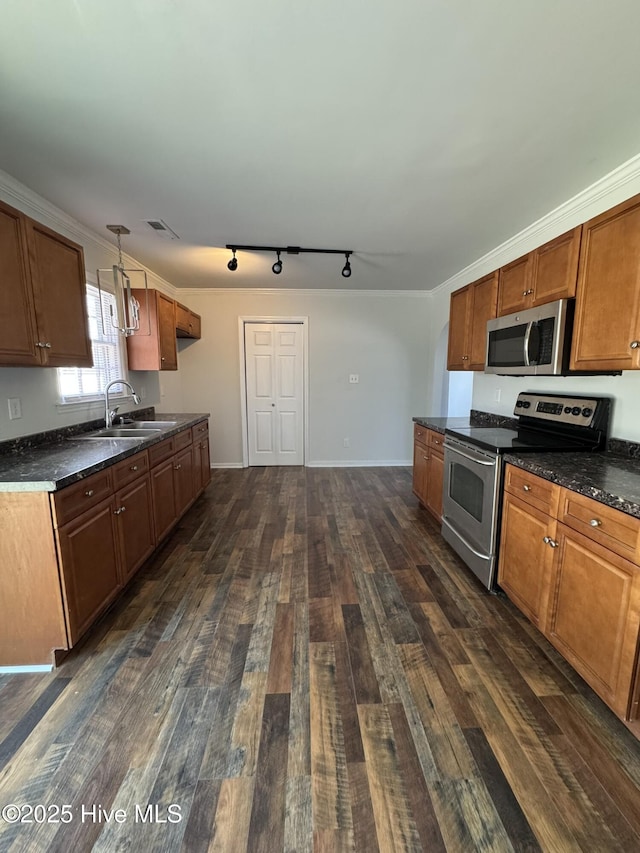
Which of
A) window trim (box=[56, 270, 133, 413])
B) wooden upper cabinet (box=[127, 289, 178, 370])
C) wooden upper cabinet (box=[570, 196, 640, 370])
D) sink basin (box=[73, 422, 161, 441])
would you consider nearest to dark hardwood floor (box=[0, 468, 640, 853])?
sink basin (box=[73, 422, 161, 441])

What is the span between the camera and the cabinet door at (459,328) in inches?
124

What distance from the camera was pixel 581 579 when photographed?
1495 mm

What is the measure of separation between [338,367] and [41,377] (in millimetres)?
3409

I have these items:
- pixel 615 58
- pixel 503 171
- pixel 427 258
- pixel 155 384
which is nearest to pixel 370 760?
pixel 615 58

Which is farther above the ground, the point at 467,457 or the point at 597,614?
the point at 467,457

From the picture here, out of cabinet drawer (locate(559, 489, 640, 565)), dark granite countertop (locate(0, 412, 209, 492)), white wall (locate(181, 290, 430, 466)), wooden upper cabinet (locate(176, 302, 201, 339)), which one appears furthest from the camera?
white wall (locate(181, 290, 430, 466))

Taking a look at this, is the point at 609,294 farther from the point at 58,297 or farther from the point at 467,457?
the point at 58,297

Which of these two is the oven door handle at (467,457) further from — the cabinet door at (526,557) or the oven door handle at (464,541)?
the oven door handle at (464,541)

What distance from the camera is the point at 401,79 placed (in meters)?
1.33

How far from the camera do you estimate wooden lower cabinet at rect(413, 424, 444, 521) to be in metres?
3.06

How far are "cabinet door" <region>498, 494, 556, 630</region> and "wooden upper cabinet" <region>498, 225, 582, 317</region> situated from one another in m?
1.28

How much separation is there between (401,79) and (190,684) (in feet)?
8.75

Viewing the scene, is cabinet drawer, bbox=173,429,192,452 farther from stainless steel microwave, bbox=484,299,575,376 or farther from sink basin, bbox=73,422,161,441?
stainless steel microwave, bbox=484,299,575,376

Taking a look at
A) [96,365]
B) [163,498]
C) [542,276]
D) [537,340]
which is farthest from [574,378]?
[96,365]
